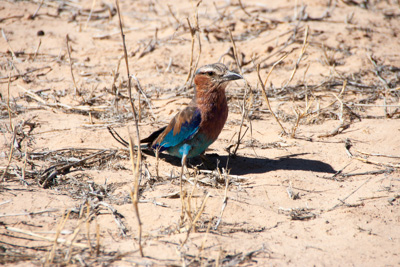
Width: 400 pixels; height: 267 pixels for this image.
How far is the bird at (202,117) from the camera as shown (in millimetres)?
3727

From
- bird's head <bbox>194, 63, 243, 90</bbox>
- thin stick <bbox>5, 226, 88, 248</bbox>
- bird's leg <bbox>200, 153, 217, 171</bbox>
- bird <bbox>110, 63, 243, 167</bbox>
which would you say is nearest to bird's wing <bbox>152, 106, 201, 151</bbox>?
bird <bbox>110, 63, 243, 167</bbox>

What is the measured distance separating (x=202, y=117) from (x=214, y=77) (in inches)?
16.3

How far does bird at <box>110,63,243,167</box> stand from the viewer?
3.73m

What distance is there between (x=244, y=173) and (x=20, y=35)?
487 centimetres

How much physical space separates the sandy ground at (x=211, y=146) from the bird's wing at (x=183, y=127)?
0.29 m

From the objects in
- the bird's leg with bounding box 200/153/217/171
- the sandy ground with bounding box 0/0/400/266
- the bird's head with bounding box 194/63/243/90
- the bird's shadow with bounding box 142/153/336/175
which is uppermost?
the bird's head with bounding box 194/63/243/90

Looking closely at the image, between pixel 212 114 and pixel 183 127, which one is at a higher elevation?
pixel 212 114

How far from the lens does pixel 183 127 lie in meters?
3.76

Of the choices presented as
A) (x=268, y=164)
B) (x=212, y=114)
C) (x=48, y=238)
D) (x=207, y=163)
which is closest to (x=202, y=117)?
(x=212, y=114)

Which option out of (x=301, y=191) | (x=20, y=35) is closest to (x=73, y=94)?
(x=20, y=35)

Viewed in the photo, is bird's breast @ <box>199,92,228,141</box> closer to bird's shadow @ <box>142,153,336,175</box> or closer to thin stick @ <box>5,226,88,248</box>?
bird's shadow @ <box>142,153,336,175</box>

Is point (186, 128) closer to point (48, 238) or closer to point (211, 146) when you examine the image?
point (211, 146)

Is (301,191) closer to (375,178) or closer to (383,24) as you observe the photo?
(375,178)

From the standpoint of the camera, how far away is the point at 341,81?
5566mm
